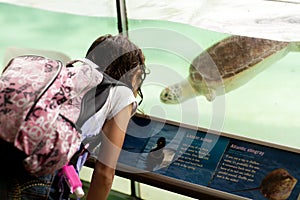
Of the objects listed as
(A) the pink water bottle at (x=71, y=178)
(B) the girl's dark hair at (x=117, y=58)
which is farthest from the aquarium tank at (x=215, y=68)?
(A) the pink water bottle at (x=71, y=178)

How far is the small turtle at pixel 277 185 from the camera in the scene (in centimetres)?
186

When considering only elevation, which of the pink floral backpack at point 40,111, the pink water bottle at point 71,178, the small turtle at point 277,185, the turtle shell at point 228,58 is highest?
the pink floral backpack at point 40,111

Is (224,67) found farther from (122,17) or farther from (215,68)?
(122,17)

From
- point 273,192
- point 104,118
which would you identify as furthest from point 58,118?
point 273,192

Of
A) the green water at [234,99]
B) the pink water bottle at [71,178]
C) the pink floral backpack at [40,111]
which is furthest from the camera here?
the green water at [234,99]

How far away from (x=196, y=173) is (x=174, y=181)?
0.16 meters

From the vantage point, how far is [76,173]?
1.58 meters

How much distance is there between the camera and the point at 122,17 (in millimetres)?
2498

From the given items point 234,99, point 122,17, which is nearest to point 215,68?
point 234,99

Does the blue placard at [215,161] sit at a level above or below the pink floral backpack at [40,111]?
below

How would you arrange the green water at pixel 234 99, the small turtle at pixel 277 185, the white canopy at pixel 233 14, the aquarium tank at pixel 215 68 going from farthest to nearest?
the green water at pixel 234 99, the aquarium tank at pixel 215 68, the white canopy at pixel 233 14, the small turtle at pixel 277 185

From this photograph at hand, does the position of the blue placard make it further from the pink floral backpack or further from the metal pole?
the pink floral backpack

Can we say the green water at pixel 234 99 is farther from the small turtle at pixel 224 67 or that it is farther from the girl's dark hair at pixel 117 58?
the girl's dark hair at pixel 117 58

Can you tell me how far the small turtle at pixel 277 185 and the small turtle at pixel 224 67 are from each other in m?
A: 0.68
